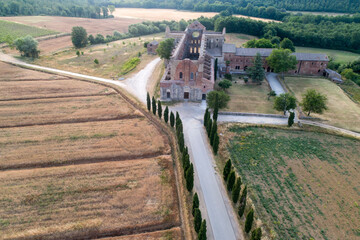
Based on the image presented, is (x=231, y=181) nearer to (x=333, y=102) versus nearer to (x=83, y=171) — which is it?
(x=83, y=171)

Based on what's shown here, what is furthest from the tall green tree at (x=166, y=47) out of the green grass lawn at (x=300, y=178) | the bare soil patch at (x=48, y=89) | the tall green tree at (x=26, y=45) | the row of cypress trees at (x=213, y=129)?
the tall green tree at (x=26, y=45)

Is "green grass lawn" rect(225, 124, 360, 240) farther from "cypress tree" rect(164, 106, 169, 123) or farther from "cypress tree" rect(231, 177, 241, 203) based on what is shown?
"cypress tree" rect(164, 106, 169, 123)

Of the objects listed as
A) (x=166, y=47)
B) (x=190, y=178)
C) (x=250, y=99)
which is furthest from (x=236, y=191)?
(x=166, y=47)

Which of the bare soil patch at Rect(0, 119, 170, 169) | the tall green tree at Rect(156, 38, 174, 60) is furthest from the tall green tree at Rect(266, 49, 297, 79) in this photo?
the bare soil patch at Rect(0, 119, 170, 169)

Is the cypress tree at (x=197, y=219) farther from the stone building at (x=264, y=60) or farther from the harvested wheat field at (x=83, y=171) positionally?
the stone building at (x=264, y=60)

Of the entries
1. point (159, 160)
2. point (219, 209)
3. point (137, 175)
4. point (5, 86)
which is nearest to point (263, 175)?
point (219, 209)

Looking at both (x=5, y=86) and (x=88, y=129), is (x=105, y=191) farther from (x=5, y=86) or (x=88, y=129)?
(x=5, y=86)
